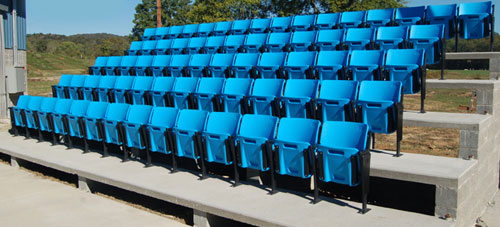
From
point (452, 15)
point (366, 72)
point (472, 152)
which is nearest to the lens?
point (472, 152)

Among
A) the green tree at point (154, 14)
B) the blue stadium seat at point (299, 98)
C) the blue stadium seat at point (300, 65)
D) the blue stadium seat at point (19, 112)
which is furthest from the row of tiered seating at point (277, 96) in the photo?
the green tree at point (154, 14)

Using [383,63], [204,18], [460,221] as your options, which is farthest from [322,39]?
[204,18]

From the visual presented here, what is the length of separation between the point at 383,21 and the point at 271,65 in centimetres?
233

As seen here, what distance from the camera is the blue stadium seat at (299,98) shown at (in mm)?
5016

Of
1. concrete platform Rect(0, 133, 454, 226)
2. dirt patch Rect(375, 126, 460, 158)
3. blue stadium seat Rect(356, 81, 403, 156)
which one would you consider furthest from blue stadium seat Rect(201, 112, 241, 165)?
dirt patch Rect(375, 126, 460, 158)

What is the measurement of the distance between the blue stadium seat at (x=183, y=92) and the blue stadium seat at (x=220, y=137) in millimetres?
1322

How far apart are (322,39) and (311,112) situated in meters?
2.61

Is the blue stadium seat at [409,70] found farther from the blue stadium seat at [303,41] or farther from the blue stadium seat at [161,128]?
the blue stadium seat at [161,128]

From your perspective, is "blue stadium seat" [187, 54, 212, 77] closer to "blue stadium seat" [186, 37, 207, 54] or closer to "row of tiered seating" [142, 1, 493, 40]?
"blue stadium seat" [186, 37, 207, 54]

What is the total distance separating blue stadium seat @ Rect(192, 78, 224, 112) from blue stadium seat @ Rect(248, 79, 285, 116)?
1.59 ft

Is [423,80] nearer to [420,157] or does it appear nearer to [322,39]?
[420,157]

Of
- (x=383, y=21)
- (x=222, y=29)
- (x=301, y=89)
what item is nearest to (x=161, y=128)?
(x=301, y=89)

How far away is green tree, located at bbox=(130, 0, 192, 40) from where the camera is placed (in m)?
50.4

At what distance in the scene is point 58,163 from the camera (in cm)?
571
